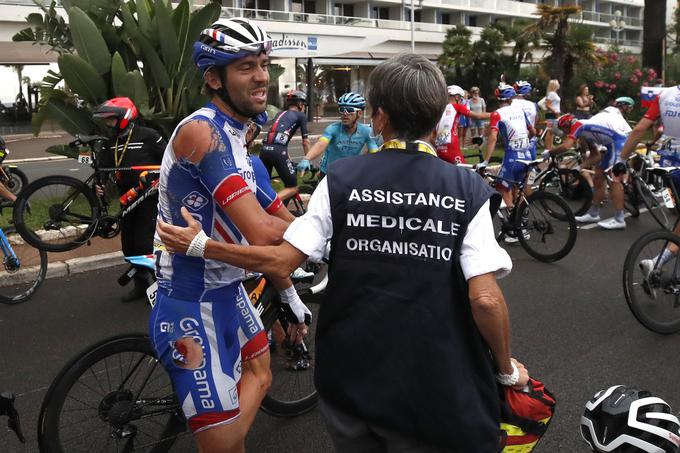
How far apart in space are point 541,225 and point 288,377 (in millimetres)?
4468

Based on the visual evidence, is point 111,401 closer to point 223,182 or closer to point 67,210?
point 223,182

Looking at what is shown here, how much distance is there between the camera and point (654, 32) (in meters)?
18.4

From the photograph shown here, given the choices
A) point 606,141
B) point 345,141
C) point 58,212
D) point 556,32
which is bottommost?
point 58,212

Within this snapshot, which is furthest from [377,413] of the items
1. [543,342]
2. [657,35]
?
[657,35]

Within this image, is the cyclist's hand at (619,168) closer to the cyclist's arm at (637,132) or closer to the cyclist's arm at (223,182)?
the cyclist's arm at (637,132)

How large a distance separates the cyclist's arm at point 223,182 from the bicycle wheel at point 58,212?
4.64 meters

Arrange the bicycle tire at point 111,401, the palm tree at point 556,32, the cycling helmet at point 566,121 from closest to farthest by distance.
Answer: the bicycle tire at point 111,401
the cycling helmet at point 566,121
the palm tree at point 556,32

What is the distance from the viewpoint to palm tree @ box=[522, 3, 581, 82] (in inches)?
952

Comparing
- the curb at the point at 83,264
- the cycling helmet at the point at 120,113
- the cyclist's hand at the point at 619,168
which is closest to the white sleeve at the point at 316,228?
the cycling helmet at the point at 120,113

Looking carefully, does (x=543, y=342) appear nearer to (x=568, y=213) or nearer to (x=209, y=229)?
(x=568, y=213)

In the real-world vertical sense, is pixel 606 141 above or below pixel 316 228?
below

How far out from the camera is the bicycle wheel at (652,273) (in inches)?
187

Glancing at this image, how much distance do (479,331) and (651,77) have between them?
65.7ft

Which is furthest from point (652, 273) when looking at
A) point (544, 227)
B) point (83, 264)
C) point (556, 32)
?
point (556, 32)
